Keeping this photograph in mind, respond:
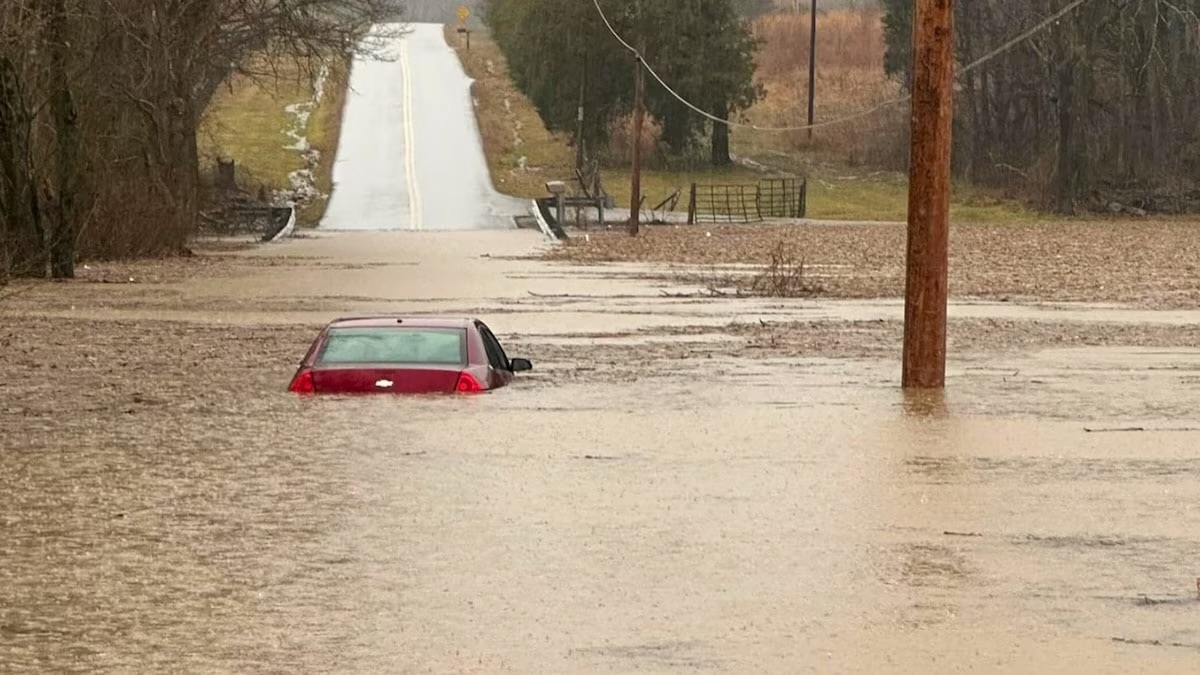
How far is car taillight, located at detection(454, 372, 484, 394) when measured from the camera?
20.1m

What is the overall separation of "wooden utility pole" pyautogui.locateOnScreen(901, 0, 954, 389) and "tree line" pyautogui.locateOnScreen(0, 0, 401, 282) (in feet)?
55.7

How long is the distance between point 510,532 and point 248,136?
85678mm

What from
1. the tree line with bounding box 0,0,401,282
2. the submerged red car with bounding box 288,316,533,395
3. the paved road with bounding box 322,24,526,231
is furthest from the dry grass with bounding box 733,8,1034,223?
the submerged red car with bounding box 288,316,533,395

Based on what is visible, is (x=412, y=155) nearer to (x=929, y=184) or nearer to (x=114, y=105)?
(x=114, y=105)

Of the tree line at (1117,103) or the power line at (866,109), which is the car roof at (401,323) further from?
the tree line at (1117,103)

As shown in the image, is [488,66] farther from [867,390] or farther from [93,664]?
[93,664]

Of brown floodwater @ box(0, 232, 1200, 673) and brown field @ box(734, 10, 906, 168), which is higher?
brown field @ box(734, 10, 906, 168)

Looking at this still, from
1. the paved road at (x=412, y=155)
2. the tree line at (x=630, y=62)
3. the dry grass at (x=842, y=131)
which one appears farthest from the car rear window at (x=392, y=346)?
the tree line at (x=630, y=62)

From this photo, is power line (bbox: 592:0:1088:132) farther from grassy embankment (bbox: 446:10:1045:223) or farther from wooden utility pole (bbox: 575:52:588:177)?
wooden utility pole (bbox: 575:52:588:177)

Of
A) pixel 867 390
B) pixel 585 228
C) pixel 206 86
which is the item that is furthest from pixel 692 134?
pixel 867 390

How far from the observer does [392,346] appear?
2002 centimetres

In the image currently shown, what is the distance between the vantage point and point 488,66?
121188mm

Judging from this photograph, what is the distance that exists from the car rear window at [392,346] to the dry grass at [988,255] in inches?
732

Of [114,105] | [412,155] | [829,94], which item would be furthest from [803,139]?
[114,105]
